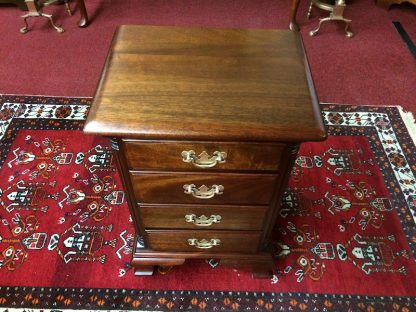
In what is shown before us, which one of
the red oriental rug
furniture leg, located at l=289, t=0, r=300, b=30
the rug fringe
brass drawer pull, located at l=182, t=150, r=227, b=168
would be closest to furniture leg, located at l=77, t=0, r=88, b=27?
the red oriental rug

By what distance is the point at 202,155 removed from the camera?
0.89 m

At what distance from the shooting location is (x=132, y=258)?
1.30 metres

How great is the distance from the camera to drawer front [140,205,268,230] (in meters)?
1.08

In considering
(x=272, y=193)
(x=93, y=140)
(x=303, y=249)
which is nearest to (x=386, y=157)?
(x=303, y=249)

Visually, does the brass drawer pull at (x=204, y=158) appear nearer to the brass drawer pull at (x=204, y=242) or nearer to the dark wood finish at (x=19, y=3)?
the brass drawer pull at (x=204, y=242)

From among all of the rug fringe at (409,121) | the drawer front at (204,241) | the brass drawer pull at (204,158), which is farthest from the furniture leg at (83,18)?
the rug fringe at (409,121)

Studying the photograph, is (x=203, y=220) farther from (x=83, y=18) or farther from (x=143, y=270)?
(x=83, y=18)

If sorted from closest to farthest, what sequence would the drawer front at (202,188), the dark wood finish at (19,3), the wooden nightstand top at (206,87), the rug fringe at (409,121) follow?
the wooden nightstand top at (206,87) → the drawer front at (202,188) → the rug fringe at (409,121) → the dark wood finish at (19,3)

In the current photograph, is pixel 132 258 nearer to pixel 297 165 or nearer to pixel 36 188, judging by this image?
pixel 36 188

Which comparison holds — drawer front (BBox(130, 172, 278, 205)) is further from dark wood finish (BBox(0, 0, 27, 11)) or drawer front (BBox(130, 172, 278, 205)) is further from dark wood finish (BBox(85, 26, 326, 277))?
dark wood finish (BBox(0, 0, 27, 11))

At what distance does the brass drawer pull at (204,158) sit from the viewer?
880 mm

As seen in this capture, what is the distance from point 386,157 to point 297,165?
0.47 m

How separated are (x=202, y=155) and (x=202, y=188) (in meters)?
0.15

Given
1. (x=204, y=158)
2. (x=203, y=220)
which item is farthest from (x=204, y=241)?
(x=204, y=158)
